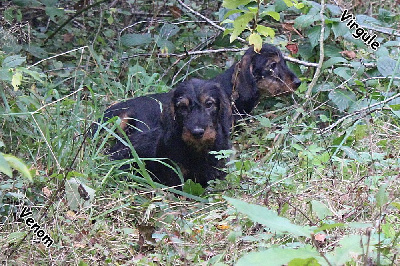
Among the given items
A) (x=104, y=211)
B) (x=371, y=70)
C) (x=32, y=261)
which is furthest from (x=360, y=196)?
(x=371, y=70)

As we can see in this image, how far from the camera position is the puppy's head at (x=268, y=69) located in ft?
22.3

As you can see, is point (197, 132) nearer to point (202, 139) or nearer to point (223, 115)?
point (202, 139)

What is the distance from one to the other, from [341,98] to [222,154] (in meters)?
1.65

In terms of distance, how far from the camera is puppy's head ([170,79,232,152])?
15.7 ft

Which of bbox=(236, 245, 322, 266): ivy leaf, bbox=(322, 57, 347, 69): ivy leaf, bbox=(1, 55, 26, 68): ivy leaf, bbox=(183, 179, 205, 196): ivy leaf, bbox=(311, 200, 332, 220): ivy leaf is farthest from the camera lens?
bbox=(322, 57, 347, 69): ivy leaf

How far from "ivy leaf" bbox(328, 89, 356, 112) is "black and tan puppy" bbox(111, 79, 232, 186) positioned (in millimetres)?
1211

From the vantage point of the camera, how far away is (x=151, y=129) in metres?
5.60

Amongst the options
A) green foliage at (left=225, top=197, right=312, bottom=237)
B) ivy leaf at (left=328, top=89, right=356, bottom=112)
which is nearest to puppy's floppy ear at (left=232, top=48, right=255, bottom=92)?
ivy leaf at (left=328, top=89, right=356, bottom=112)

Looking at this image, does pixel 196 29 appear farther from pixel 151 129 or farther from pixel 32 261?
pixel 32 261

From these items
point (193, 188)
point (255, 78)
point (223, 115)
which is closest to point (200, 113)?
point (223, 115)

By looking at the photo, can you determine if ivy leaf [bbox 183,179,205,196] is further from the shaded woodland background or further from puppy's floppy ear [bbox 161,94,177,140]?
puppy's floppy ear [bbox 161,94,177,140]

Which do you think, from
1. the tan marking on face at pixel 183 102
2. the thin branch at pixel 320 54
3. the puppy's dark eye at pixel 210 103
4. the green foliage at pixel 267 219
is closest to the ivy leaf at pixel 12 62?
the tan marking on face at pixel 183 102

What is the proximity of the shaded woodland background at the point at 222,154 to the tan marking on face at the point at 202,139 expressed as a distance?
0.26 m

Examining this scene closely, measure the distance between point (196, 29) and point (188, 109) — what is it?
3.03 m
